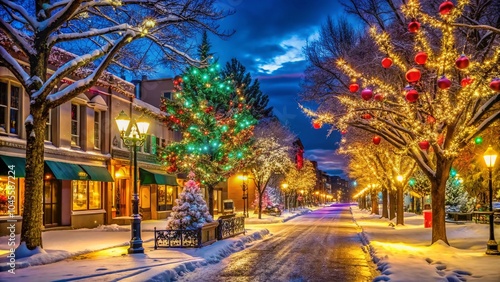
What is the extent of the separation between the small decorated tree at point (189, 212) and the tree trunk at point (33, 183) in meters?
5.21

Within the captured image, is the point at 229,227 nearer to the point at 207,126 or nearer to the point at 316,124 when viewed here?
the point at 207,126

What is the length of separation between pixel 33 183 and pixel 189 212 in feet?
19.3

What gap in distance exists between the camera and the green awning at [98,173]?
97.6 feet

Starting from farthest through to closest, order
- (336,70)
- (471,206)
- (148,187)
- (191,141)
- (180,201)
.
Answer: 1. (471,206)
2. (148,187)
3. (191,141)
4. (336,70)
5. (180,201)

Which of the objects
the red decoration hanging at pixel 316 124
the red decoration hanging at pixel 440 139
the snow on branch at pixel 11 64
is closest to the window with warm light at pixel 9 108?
the snow on branch at pixel 11 64

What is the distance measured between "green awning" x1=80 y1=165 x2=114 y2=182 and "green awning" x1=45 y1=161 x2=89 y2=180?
18.1 inches

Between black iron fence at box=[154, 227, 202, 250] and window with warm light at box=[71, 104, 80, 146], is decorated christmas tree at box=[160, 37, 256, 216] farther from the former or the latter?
black iron fence at box=[154, 227, 202, 250]

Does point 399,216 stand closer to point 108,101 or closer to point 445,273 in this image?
point 108,101

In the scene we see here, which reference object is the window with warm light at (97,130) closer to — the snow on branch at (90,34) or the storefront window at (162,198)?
the storefront window at (162,198)

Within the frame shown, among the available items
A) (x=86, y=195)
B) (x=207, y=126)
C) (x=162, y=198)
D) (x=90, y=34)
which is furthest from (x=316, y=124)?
(x=162, y=198)

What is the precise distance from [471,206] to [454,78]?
31345 mm

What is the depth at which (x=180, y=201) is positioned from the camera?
63.8ft

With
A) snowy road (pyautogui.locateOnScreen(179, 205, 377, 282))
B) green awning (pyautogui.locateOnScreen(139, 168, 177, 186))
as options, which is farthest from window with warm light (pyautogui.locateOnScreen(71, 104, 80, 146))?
snowy road (pyautogui.locateOnScreen(179, 205, 377, 282))

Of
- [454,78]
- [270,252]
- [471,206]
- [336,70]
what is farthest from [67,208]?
[471,206]
